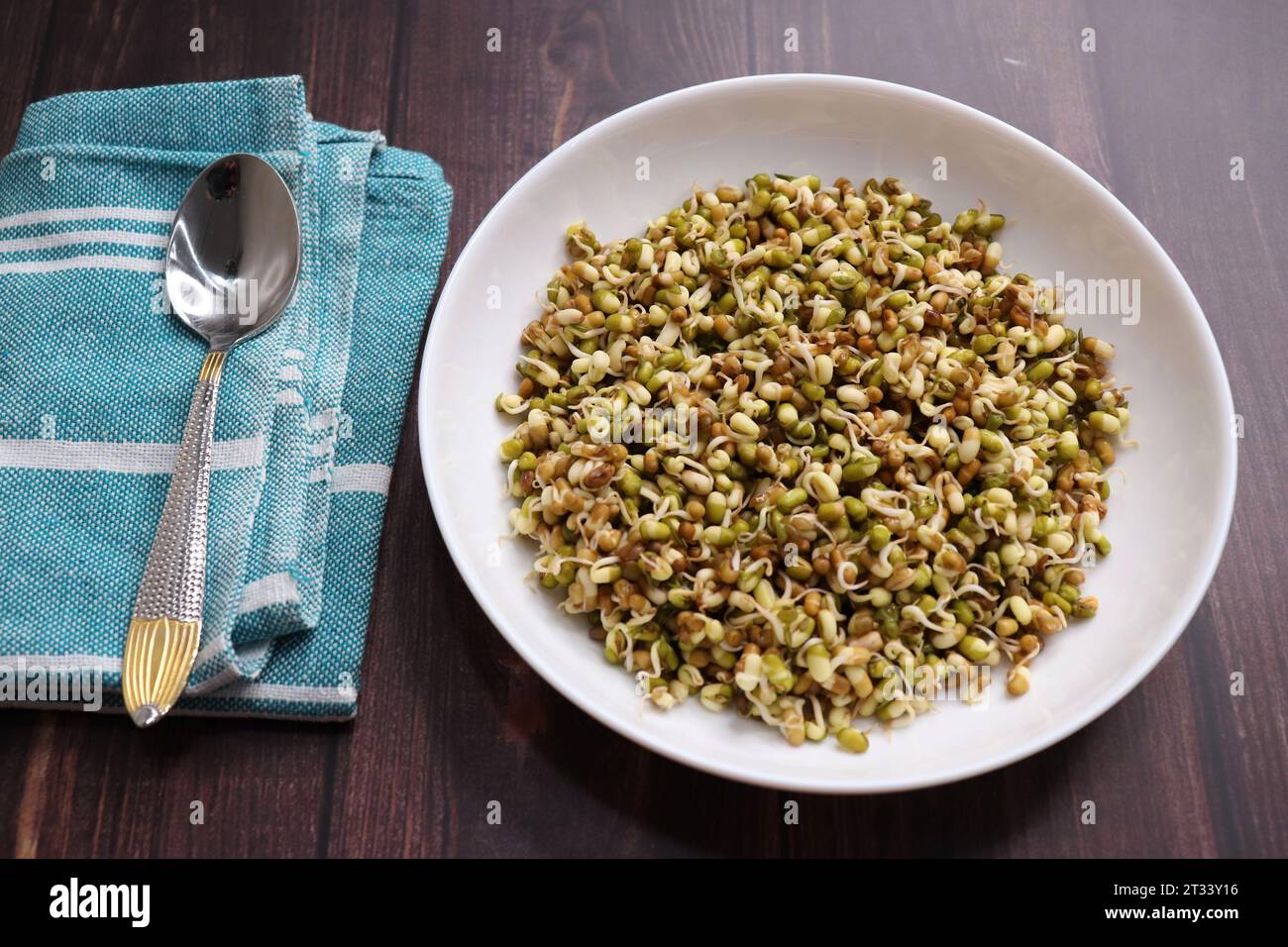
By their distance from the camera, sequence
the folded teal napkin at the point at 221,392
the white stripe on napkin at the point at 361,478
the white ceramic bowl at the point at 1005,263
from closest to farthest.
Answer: the white ceramic bowl at the point at 1005,263, the folded teal napkin at the point at 221,392, the white stripe on napkin at the point at 361,478

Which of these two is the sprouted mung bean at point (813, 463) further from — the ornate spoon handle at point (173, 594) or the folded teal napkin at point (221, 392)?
the ornate spoon handle at point (173, 594)

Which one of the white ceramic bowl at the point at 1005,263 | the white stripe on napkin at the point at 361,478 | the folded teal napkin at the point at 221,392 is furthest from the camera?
the white stripe on napkin at the point at 361,478

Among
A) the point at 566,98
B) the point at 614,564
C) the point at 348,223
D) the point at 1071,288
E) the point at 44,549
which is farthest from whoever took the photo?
the point at 566,98

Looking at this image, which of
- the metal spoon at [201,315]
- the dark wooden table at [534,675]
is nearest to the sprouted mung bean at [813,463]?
the dark wooden table at [534,675]

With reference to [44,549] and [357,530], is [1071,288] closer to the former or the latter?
[357,530]

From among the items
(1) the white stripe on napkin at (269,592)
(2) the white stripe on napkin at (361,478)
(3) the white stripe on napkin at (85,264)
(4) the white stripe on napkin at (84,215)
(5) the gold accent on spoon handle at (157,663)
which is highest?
(4) the white stripe on napkin at (84,215)

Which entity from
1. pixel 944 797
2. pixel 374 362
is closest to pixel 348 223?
pixel 374 362

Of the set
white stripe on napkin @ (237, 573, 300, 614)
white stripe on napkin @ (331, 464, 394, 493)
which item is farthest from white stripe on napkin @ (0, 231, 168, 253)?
white stripe on napkin @ (237, 573, 300, 614)
